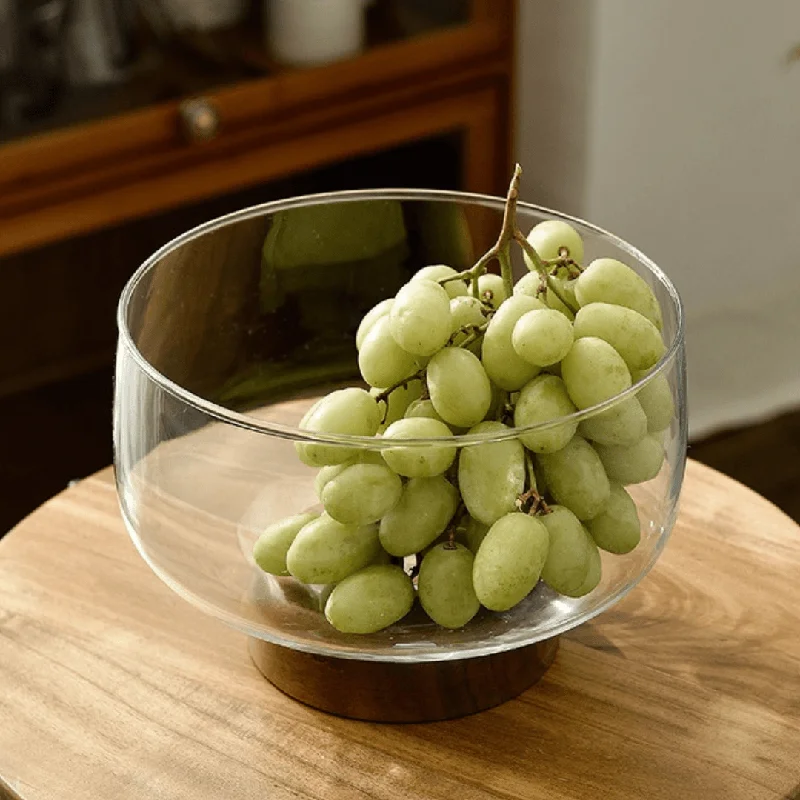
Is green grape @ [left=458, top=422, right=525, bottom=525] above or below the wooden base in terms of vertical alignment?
above

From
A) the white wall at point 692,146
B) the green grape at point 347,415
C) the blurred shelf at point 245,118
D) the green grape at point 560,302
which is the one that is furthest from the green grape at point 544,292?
the white wall at point 692,146

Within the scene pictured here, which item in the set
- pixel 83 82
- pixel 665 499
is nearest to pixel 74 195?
pixel 83 82

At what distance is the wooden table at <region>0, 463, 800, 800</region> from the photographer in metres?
0.69

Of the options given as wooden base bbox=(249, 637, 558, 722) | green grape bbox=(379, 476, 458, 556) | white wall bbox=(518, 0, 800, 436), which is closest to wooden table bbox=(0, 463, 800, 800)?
wooden base bbox=(249, 637, 558, 722)

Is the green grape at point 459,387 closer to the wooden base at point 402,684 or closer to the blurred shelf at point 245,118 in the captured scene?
the wooden base at point 402,684

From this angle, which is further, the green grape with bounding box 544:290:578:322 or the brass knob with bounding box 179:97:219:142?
the brass knob with bounding box 179:97:219:142

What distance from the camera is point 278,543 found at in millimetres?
723

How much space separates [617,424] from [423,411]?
10 centimetres

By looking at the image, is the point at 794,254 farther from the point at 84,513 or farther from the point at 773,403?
the point at 84,513

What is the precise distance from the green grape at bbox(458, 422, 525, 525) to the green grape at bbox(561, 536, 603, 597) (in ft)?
0.22

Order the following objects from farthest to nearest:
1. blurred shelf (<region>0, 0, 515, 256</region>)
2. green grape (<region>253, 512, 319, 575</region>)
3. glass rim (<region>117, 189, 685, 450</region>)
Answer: blurred shelf (<region>0, 0, 515, 256</region>)
green grape (<region>253, 512, 319, 575</region>)
glass rim (<region>117, 189, 685, 450</region>)

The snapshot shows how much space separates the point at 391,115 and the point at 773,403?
2.53 ft

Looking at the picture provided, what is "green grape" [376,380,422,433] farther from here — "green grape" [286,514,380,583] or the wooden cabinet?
the wooden cabinet

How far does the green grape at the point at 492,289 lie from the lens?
75 cm
